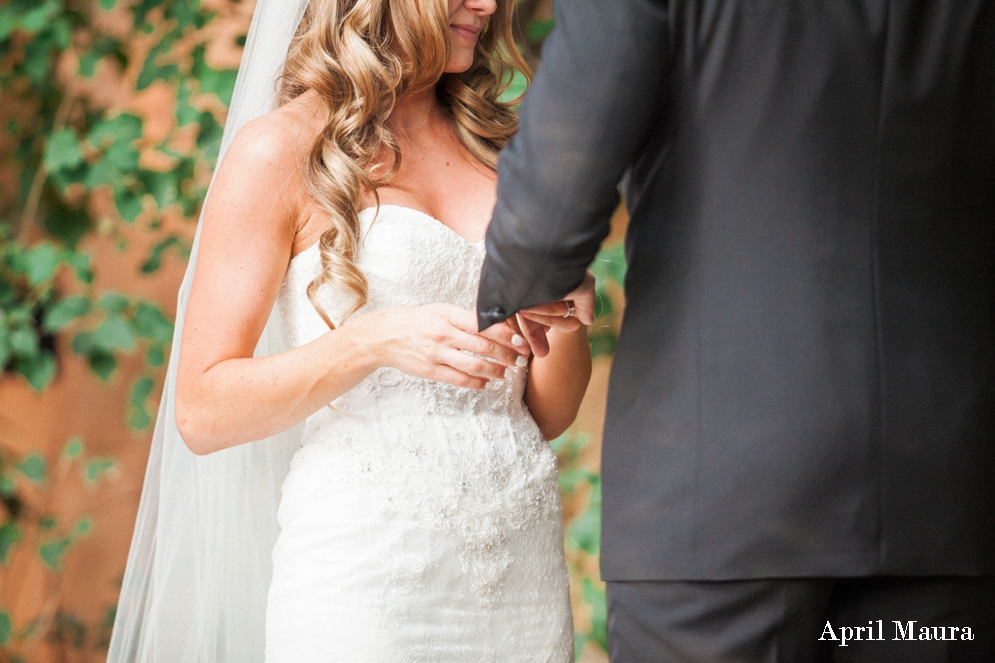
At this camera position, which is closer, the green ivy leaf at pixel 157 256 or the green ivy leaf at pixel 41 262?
the green ivy leaf at pixel 41 262

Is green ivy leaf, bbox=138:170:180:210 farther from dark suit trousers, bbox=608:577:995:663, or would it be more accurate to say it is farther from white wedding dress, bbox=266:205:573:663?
dark suit trousers, bbox=608:577:995:663

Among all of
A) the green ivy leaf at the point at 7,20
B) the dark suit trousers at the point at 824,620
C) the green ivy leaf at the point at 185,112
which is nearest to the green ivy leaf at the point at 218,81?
the green ivy leaf at the point at 185,112

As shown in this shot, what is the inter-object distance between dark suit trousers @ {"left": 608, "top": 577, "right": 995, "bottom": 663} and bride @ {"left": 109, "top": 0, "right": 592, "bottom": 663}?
17.9 inches

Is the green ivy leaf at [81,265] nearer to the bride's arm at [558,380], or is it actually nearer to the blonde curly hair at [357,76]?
the blonde curly hair at [357,76]

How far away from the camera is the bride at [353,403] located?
1455 millimetres

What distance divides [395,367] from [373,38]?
0.63 meters

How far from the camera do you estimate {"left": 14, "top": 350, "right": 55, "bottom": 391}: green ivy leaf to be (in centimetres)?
265

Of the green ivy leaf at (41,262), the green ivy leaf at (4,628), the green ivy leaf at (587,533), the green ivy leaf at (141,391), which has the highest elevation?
the green ivy leaf at (41,262)

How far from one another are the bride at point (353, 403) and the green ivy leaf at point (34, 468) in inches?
45.4

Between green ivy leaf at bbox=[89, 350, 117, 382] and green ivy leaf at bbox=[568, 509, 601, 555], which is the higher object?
green ivy leaf at bbox=[89, 350, 117, 382]

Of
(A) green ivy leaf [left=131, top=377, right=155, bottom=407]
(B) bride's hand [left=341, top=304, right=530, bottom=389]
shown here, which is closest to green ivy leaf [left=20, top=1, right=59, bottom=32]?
(A) green ivy leaf [left=131, top=377, right=155, bottom=407]

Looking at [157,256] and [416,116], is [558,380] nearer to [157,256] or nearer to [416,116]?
[416,116]

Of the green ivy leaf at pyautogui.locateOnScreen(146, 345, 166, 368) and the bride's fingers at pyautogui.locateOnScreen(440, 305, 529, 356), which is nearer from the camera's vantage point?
the bride's fingers at pyautogui.locateOnScreen(440, 305, 529, 356)

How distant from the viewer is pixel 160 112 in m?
3.30
